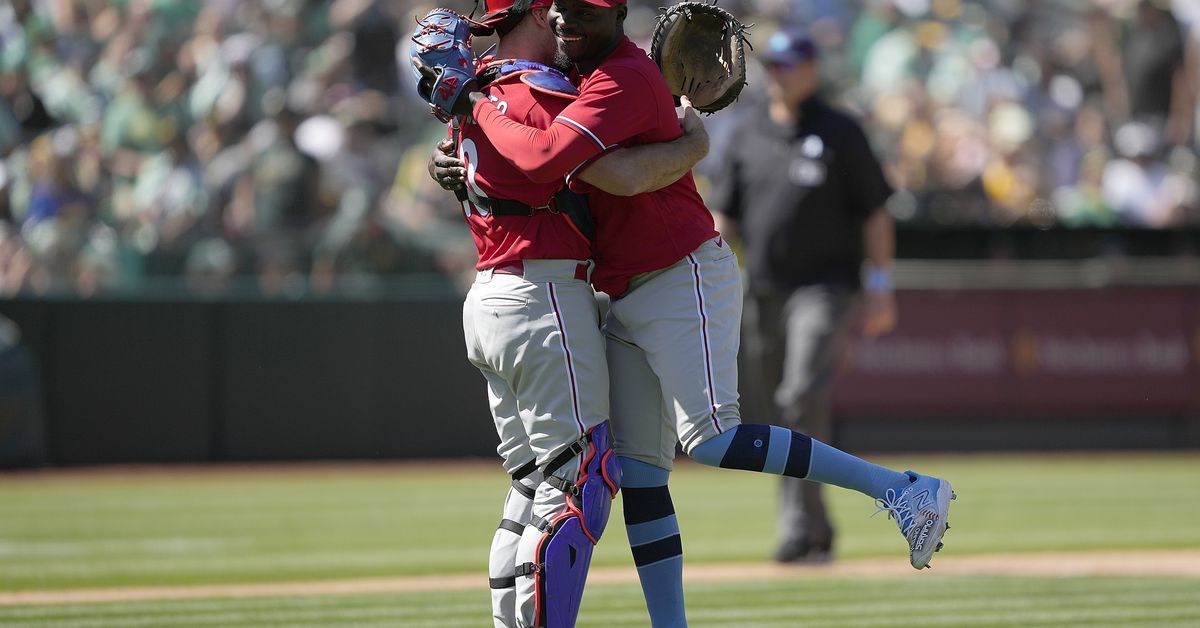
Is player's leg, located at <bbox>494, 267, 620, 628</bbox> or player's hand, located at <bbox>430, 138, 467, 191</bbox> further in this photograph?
player's hand, located at <bbox>430, 138, 467, 191</bbox>

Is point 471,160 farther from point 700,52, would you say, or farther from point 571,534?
point 571,534

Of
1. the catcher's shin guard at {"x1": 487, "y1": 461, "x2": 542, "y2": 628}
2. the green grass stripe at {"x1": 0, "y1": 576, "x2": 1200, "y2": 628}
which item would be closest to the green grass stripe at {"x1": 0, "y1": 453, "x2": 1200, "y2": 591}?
the green grass stripe at {"x1": 0, "y1": 576, "x2": 1200, "y2": 628}

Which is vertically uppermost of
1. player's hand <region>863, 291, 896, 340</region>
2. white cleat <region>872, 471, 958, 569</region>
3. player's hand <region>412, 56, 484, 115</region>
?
player's hand <region>412, 56, 484, 115</region>

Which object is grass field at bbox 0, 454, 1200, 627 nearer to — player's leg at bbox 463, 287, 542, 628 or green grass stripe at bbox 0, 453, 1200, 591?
green grass stripe at bbox 0, 453, 1200, 591

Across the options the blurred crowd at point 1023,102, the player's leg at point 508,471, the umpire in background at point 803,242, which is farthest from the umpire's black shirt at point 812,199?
the blurred crowd at point 1023,102

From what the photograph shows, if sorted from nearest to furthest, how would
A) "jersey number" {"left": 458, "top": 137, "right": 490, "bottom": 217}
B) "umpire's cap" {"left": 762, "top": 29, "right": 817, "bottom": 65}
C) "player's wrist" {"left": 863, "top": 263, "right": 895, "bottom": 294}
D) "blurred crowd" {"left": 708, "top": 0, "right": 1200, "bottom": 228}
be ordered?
"jersey number" {"left": 458, "top": 137, "right": 490, "bottom": 217} < "umpire's cap" {"left": 762, "top": 29, "right": 817, "bottom": 65} < "player's wrist" {"left": 863, "top": 263, "right": 895, "bottom": 294} < "blurred crowd" {"left": 708, "top": 0, "right": 1200, "bottom": 228}

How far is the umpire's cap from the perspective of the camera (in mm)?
8664

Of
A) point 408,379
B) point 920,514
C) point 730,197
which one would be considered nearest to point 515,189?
point 920,514

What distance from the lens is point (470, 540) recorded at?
9.83m

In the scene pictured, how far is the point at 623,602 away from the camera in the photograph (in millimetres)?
7332

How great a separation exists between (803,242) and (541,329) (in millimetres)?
3984

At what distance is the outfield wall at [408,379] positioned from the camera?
14.0m

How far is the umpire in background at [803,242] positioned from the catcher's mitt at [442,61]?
3.86 meters

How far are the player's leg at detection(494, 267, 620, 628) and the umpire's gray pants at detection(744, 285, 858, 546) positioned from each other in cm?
345
